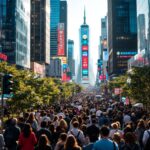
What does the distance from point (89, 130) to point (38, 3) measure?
184071 mm

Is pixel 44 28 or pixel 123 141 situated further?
pixel 44 28

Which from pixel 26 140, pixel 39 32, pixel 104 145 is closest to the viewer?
pixel 104 145

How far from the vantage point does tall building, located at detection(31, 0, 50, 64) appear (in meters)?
190

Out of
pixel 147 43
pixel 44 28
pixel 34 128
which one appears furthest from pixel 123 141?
pixel 44 28

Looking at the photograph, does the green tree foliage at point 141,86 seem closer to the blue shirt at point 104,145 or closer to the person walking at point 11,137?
the person walking at point 11,137

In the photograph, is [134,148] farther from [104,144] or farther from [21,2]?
[21,2]

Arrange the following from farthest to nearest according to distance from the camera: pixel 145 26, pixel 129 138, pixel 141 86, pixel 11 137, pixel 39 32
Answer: pixel 39 32
pixel 145 26
pixel 141 86
pixel 11 137
pixel 129 138

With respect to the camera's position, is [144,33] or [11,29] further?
[144,33]

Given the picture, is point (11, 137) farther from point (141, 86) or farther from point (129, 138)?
point (141, 86)

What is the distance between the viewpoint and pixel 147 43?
108 m

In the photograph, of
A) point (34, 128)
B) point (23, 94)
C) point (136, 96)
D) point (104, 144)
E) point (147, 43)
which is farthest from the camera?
point (147, 43)

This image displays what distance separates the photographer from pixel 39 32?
629 ft

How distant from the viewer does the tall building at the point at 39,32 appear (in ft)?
623

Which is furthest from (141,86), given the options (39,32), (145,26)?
(39,32)
